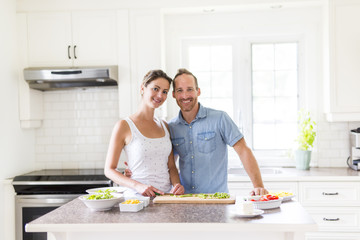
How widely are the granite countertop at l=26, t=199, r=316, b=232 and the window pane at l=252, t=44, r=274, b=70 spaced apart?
247 centimetres

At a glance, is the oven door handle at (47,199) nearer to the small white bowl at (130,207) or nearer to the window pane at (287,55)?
the small white bowl at (130,207)

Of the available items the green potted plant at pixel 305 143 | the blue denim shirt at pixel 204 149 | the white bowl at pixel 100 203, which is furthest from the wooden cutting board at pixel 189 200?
the green potted plant at pixel 305 143

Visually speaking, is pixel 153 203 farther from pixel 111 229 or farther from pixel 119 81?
pixel 119 81

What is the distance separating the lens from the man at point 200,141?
2635 millimetres

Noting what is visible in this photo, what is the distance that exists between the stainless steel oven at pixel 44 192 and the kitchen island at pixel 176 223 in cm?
140

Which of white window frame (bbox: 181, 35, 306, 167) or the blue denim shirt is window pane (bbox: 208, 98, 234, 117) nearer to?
white window frame (bbox: 181, 35, 306, 167)

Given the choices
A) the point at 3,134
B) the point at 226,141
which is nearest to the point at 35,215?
the point at 3,134

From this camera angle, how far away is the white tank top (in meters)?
2.50

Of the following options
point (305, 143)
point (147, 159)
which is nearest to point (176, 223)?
point (147, 159)

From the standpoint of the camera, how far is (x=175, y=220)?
72.8 inches

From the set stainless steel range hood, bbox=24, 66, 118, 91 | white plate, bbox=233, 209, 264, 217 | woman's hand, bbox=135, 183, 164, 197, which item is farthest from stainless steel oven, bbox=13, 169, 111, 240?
white plate, bbox=233, 209, 264, 217

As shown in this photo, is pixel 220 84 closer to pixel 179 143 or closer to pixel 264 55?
pixel 264 55

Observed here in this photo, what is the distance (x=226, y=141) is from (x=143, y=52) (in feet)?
5.17

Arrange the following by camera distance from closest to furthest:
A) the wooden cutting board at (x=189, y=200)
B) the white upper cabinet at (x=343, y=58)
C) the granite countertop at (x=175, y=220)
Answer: the granite countertop at (x=175, y=220), the wooden cutting board at (x=189, y=200), the white upper cabinet at (x=343, y=58)
